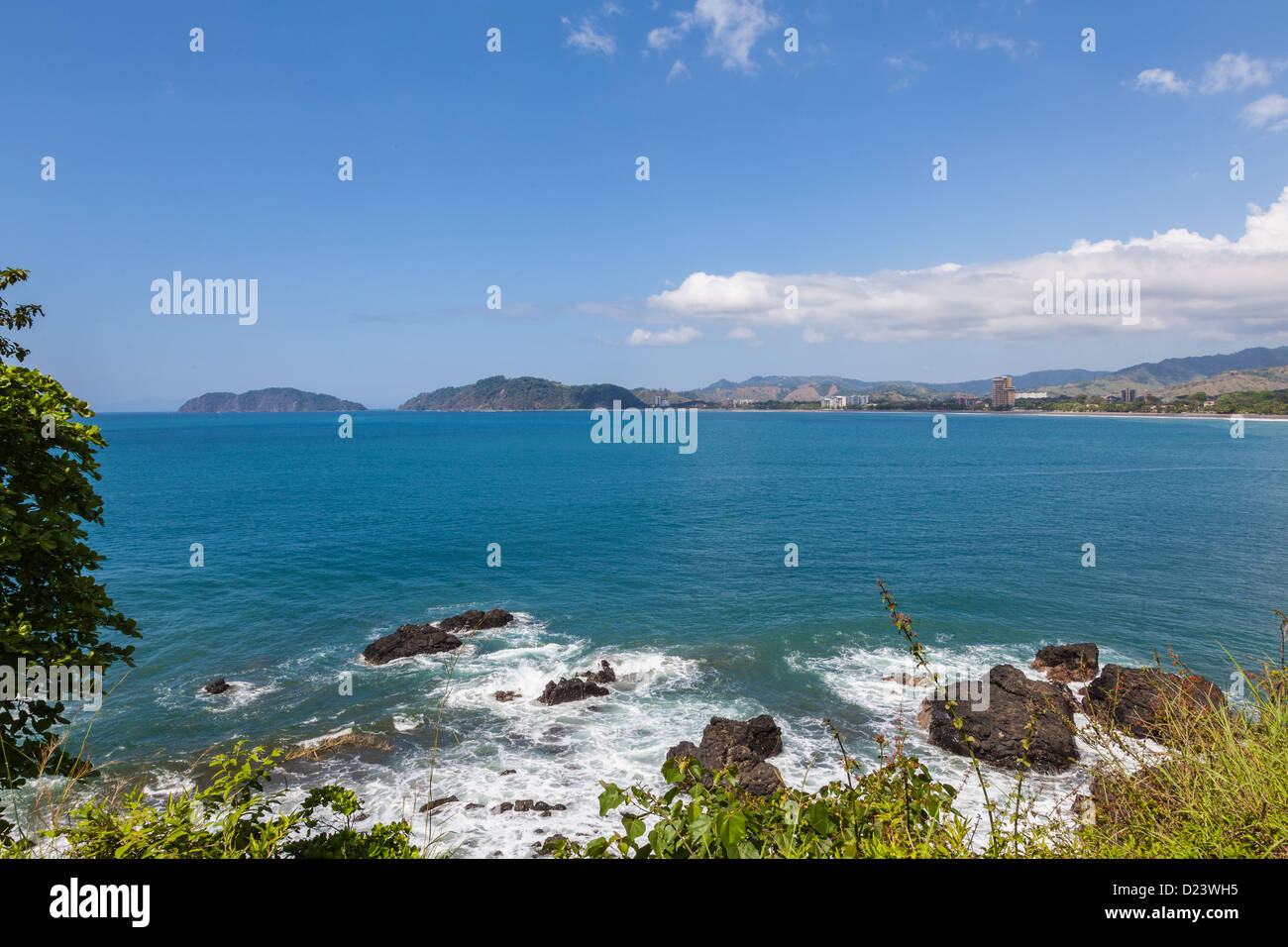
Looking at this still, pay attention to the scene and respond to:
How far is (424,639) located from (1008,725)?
79.1ft

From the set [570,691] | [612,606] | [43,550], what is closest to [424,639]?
[570,691]

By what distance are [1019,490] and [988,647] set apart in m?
54.3

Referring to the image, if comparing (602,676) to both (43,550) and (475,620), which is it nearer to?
(475,620)

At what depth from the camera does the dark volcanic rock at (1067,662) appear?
24.3 meters

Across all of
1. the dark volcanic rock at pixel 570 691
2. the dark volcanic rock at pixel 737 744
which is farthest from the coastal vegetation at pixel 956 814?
the dark volcanic rock at pixel 570 691

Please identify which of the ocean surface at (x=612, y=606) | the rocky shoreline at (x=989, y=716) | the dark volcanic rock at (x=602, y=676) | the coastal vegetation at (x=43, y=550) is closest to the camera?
the coastal vegetation at (x=43, y=550)

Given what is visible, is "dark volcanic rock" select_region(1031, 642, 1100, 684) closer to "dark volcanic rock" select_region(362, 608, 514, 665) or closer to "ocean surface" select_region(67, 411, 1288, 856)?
"ocean surface" select_region(67, 411, 1288, 856)

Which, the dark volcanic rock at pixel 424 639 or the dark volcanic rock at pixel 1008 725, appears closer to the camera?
the dark volcanic rock at pixel 1008 725

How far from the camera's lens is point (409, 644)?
28.2 m

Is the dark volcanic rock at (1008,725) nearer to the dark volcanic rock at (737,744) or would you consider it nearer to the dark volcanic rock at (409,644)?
the dark volcanic rock at (737,744)

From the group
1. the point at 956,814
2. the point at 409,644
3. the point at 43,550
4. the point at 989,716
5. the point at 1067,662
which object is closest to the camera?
the point at 956,814

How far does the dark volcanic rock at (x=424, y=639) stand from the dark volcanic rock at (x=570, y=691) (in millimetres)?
4511

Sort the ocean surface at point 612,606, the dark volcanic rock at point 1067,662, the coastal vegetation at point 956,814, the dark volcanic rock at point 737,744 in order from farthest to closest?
the dark volcanic rock at point 1067,662 < the ocean surface at point 612,606 < the dark volcanic rock at point 737,744 < the coastal vegetation at point 956,814

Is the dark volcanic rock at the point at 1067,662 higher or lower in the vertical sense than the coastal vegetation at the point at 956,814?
lower
